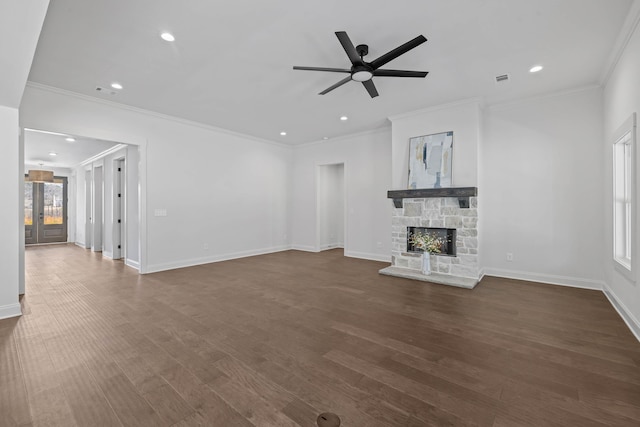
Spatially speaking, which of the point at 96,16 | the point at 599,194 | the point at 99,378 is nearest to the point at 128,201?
the point at 96,16

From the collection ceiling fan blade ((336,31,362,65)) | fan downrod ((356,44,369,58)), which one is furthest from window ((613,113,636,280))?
ceiling fan blade ((336,31,362,65))

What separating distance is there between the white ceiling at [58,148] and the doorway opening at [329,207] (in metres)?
5.02

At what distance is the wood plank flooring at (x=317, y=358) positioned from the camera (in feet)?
5.72

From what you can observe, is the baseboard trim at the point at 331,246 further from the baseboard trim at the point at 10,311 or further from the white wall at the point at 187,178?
the baseboard trim at the point at 10,311

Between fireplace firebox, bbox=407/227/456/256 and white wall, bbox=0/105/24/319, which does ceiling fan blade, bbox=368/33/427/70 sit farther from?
white wall, bbox=0/105/24/319

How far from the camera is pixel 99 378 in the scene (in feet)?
6.79

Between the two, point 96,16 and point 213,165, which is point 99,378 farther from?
point 213,165

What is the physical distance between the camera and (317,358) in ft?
7.70

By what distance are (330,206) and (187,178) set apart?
4120 millimetres

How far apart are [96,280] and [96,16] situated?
13.4 feet

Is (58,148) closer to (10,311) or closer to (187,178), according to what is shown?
(187,178)

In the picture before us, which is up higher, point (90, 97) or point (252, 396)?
point (90, 97)

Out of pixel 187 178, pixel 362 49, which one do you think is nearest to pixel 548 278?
pixel 362 49

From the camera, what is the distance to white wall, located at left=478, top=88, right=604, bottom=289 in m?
4.36
